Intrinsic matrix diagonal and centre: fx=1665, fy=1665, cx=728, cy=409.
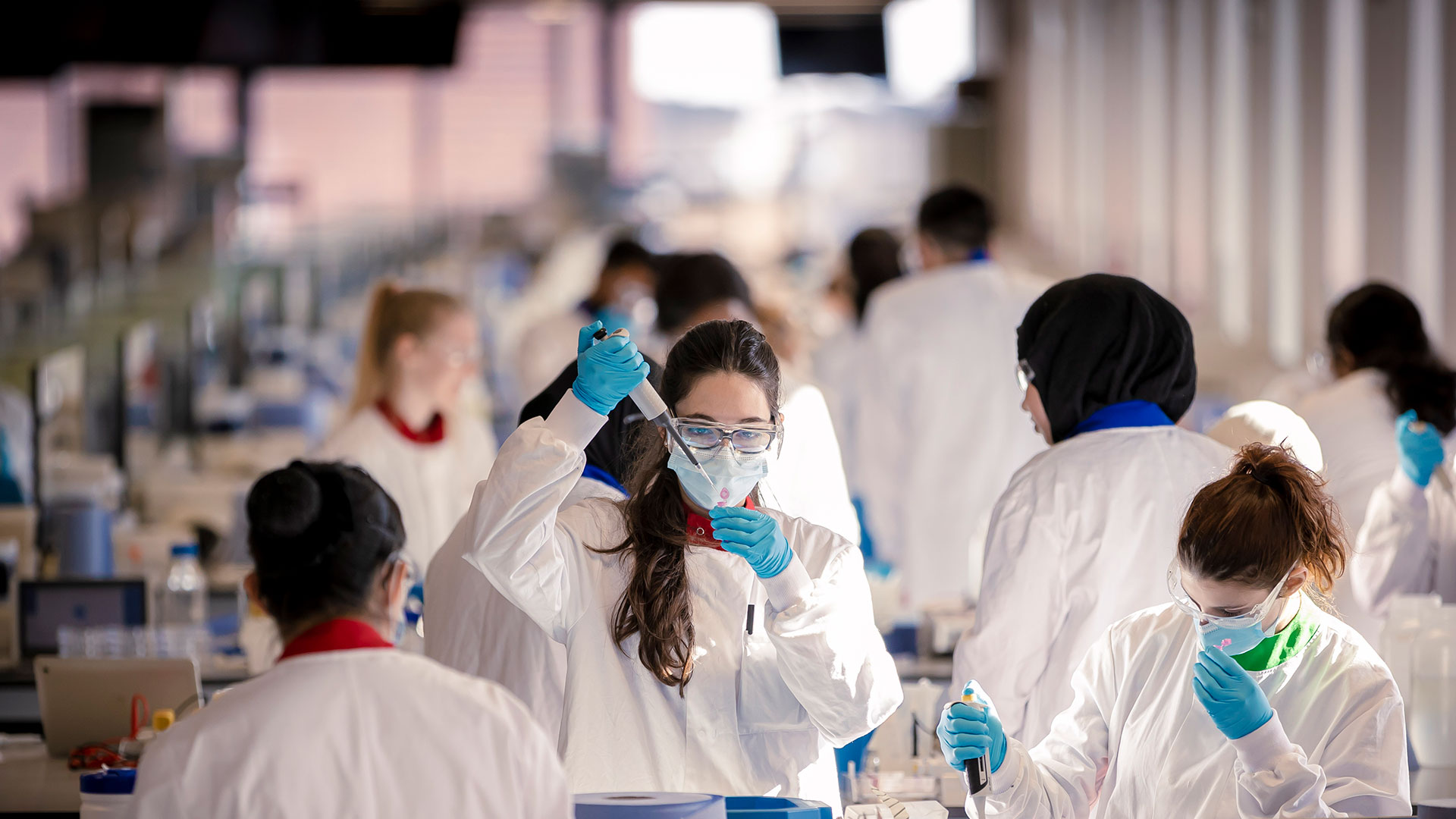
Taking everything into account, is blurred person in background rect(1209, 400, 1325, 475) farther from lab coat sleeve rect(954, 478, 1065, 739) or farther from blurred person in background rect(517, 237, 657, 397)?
blurred person in background rect(517, 237, 657, 397)

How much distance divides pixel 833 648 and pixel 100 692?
1.48m

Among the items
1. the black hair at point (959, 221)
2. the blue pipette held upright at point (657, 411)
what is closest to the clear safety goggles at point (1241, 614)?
the blue pipette held upright at point (657, 411)

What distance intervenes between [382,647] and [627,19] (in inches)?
745

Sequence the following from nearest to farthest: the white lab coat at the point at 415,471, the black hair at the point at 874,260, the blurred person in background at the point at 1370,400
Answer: the blurred person in background at the point at 1370,400 → the white lab coat at the point at 415,471 → the black hair at the point at 874,260

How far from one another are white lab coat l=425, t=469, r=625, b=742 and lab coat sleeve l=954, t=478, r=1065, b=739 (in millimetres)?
593

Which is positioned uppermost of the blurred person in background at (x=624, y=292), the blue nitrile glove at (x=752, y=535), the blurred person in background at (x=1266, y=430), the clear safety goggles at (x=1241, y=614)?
the blurred person in background at (x=624, y=292)

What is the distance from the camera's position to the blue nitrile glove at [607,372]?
211 centimetres

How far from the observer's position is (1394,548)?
3.33 m

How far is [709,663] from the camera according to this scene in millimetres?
2191

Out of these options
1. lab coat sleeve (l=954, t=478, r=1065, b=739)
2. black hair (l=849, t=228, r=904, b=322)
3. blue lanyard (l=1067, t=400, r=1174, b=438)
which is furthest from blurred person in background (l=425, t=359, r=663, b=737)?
black hair (l=849, t=228, r=904, b=322)

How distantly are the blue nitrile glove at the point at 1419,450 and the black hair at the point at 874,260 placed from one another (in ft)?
9.10

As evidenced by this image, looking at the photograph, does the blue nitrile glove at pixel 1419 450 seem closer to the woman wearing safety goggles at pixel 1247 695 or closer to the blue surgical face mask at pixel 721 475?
the woman wearing safety goggles at pixel 1247 695

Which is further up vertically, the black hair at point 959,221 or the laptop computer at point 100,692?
the black hair at point 959,221

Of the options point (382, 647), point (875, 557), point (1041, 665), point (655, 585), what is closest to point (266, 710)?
point (382, 647)
